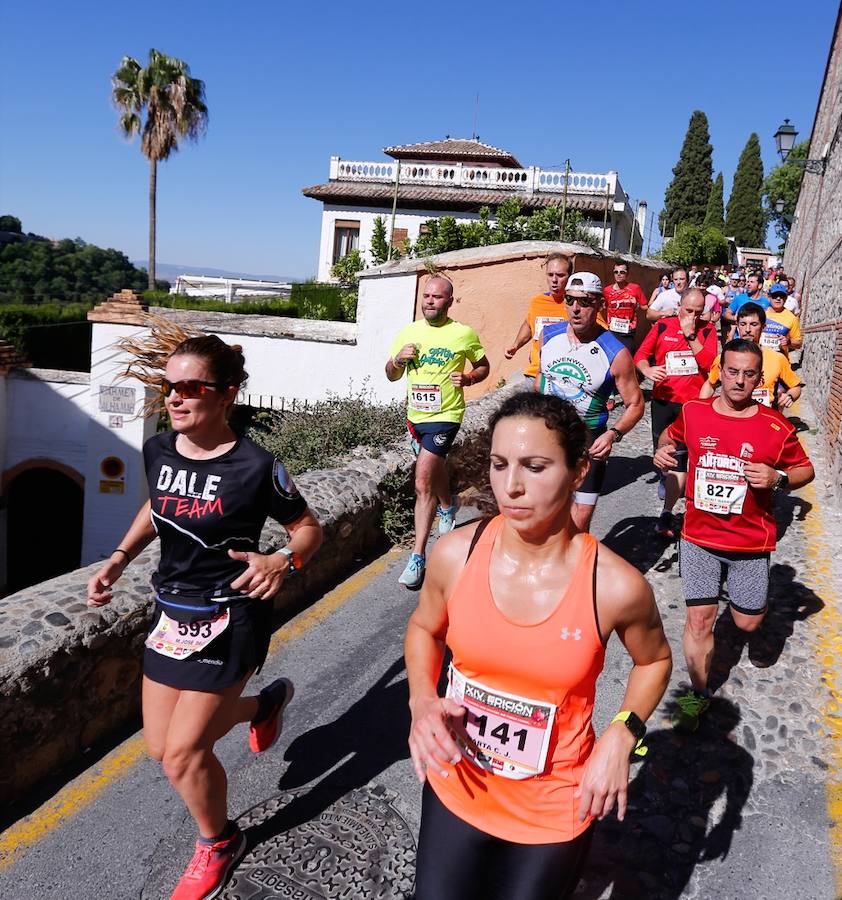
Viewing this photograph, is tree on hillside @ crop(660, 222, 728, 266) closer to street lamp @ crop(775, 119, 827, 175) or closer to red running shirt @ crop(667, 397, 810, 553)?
street lamp @ crop(775, 119, 827, 175)

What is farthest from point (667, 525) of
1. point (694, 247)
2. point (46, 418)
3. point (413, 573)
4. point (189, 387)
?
point (694, 247)

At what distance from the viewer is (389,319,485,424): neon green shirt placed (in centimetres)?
582

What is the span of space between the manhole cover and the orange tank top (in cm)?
97

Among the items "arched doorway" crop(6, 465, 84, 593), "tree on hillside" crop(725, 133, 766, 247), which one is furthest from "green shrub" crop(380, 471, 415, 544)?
"tree on hillside" crop(725, 133, 766, 247)

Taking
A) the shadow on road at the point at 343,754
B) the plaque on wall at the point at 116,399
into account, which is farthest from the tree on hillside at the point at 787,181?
the shadow on road at the point at 343,754

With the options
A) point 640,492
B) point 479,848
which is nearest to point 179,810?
point 479,848

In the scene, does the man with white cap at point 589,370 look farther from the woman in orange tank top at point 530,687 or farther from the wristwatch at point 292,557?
the woman in orange tank top at point 530,687

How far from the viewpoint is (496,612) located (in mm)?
2211

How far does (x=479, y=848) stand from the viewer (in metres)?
2.21

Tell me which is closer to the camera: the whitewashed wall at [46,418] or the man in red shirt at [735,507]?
the man in red shirt at [735,507]

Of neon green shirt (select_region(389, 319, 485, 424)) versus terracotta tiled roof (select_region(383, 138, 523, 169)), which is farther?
terracotta tiled roof (select_region(383, 138, 523, 169))

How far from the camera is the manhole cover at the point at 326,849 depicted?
9.71ft

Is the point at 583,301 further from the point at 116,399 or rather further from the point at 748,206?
the point at 748,206

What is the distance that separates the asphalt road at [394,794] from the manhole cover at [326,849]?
73 mm
